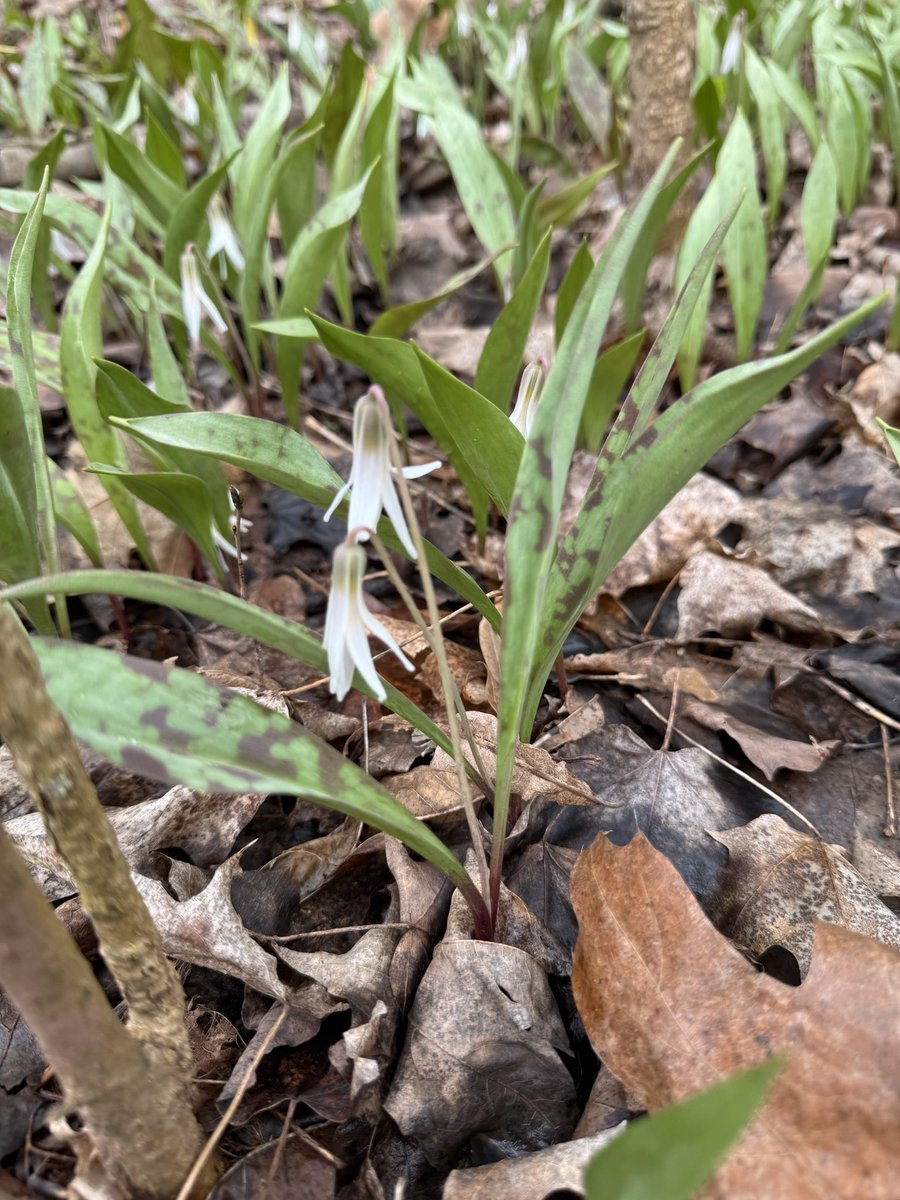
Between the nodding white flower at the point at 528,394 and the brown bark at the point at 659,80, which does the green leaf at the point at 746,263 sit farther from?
the nodding white flower at the point at 528,394

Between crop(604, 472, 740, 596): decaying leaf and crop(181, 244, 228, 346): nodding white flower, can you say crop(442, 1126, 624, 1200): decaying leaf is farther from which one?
crop(181, 244, 228, 346): nodding white flower

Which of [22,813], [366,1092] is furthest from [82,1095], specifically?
[22,813]

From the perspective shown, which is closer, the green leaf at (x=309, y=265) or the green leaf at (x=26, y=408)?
the green leaf at (x=26, y=408)

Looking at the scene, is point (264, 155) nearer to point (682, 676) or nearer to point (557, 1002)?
point (682, 676)

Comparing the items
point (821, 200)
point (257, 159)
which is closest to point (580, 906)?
point (257, 159)

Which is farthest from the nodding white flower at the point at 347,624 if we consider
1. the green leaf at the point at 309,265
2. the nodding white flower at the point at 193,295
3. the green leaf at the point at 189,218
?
the green leaf at the point at 189,218

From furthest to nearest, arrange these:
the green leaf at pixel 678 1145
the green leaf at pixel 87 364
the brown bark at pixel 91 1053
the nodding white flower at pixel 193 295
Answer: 1. the nodding white flower at pixel 193 295
2. the green leaf at pixel 87 364
3. the brown bark at pixel 91 1053
4. the green leaf at pixel 678 1145

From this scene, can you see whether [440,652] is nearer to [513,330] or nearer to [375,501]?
[375,501]
